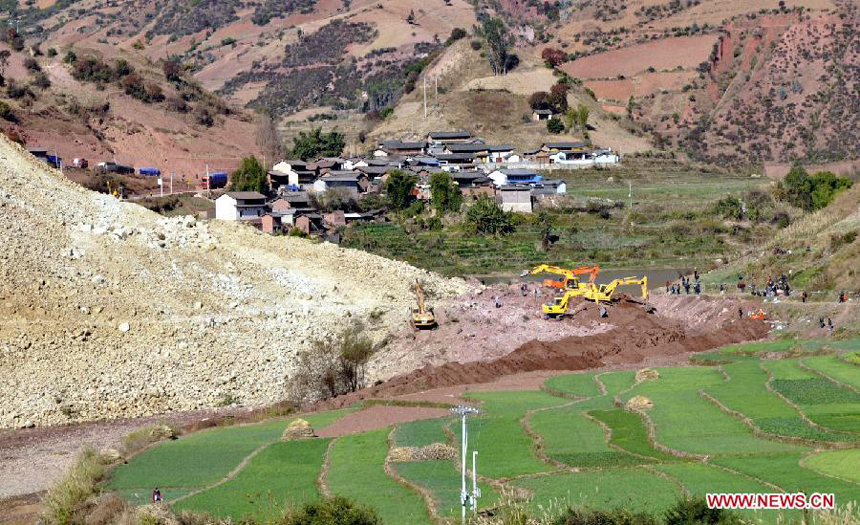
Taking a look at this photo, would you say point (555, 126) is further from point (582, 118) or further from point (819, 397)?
point (819, 397)

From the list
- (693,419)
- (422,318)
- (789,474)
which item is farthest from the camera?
(422,318)

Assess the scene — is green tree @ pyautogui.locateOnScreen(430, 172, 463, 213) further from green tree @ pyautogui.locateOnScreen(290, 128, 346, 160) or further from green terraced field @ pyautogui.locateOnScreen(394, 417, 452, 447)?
green terraced field @ pyautogui.locateOnScreen(394, 417, 452, 447)

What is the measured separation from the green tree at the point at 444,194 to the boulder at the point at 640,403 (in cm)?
5601

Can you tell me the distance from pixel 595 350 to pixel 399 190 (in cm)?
4571

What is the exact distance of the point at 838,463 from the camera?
29594 mm

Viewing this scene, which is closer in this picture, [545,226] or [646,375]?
[646,375]

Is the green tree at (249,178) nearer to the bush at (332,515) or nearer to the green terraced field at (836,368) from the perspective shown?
the green terraced field at (836,368)

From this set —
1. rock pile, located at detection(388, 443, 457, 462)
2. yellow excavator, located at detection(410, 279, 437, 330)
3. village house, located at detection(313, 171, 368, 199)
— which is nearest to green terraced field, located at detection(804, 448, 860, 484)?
rock pile, located at detection(388, 443, 457, 462)

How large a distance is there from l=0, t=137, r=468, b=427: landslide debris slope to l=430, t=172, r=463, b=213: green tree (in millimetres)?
27635

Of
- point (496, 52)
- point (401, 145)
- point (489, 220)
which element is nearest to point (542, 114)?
point (496, 52)

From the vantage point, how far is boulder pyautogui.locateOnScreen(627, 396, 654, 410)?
37781mm

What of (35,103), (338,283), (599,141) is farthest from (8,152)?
(599,141)

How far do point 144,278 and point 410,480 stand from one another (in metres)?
26.7

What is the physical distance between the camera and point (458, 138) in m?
118
